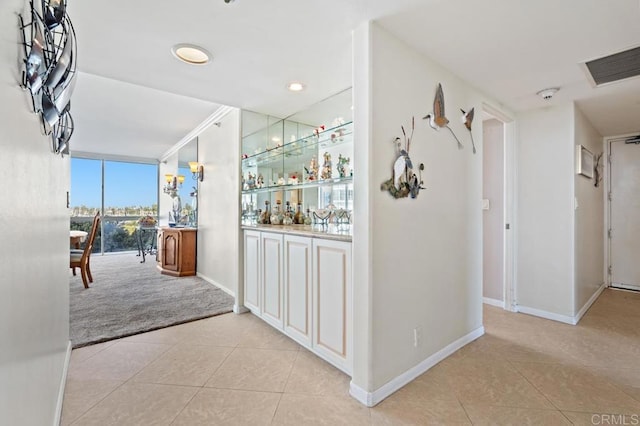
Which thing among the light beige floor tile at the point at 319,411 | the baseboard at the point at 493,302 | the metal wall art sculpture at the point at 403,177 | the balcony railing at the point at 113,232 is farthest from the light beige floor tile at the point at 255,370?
the balcony railing at the point at 113,232

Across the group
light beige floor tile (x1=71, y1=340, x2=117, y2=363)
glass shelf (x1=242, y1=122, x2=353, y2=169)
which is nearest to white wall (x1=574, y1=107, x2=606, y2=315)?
glass shelf (x1=242, y1=122, x2=353, y2=169)

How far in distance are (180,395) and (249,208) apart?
2.15m

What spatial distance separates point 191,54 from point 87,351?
243 centimetres

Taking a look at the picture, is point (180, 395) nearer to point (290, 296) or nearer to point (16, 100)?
point (290, 296)

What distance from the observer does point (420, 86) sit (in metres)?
2.01

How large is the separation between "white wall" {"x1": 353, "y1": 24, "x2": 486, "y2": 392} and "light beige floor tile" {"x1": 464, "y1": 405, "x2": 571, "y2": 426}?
1.43ft

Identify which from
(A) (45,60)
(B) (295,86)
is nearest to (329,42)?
(B) (295,86)

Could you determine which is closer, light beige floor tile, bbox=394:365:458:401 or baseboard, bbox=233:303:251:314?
light beige floor tile, bbox=394:365:458:401

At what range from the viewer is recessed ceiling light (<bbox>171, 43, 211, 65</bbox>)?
1.92 metres

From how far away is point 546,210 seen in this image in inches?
119

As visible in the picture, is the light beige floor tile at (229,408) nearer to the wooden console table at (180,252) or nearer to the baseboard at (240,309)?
the baseboard at (240,309)

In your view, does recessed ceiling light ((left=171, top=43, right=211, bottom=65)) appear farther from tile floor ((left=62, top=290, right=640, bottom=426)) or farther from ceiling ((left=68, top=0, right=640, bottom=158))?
tile floor ((left=62, top=290, right=640, bottom=426))

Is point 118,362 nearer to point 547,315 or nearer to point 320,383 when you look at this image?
point 320,383

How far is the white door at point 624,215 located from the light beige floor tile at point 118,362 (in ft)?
19.9
